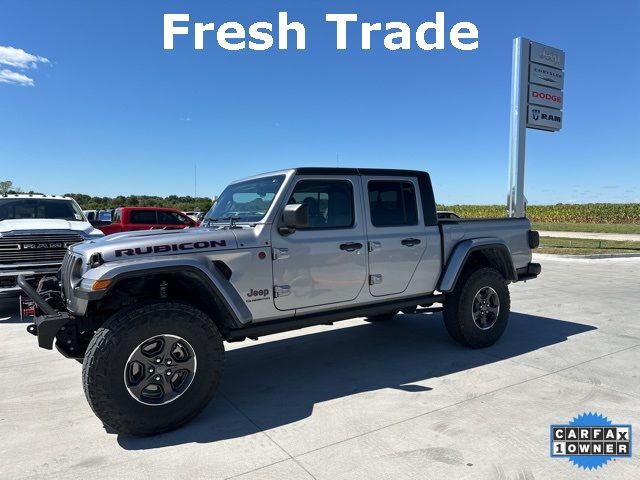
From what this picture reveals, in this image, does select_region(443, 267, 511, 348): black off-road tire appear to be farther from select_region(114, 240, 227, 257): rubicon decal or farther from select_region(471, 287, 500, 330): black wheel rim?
select_region(114, 240, 227, 257): rubicon decal

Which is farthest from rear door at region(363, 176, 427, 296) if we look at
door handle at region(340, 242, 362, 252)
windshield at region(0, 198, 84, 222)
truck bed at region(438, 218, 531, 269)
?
windshield at region(0, 198, 84, 222)

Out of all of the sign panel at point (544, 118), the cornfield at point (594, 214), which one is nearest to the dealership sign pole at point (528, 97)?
the sign panel at point (544, 118)

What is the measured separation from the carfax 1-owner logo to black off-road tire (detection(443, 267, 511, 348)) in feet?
5.55

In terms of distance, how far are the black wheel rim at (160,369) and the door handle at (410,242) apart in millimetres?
2354

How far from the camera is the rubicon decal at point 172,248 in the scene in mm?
3291

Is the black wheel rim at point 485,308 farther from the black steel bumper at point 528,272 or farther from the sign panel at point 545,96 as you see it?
the sign panel at point 545,96

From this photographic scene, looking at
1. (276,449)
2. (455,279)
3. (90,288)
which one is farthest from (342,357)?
(90,288)

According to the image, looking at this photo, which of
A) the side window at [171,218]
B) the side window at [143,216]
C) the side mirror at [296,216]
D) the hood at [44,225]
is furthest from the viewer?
the side window at [171,218]

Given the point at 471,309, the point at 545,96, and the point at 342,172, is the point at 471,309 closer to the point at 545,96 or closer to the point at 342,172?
the point at 342,172

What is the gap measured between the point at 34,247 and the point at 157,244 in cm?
474

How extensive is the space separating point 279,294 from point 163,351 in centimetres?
103

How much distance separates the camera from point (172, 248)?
3400 millimetres

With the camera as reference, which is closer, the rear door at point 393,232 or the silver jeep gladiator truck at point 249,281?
the silver jeep gladiator truck at point 249,281

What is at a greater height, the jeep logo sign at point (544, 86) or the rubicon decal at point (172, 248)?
the jeep logo sign at point (544, 86)
